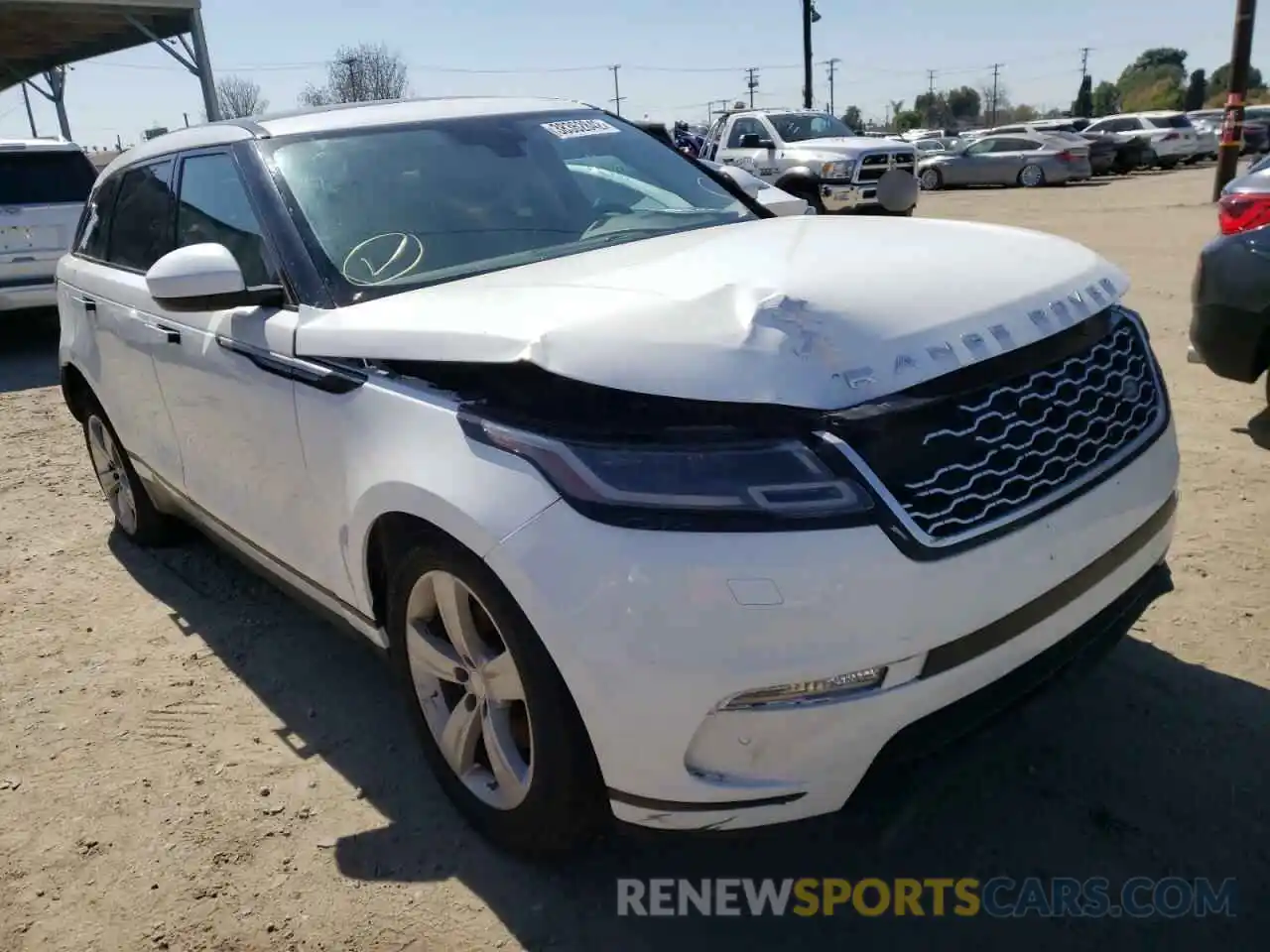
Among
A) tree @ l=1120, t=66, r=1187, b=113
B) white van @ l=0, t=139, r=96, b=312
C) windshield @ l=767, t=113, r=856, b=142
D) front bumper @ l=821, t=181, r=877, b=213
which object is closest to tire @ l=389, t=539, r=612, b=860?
white van @ l=0, t=139, r=96, b=312

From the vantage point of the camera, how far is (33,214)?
933cm

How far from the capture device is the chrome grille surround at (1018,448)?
6.37 ft

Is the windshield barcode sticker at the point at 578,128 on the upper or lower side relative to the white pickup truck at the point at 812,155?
upper

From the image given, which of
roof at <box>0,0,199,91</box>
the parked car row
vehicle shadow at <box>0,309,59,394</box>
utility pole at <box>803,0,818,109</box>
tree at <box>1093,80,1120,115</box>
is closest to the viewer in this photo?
vehicle shadow at <box>0,309,59,394</box>

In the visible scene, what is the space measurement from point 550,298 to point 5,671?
2.84 metres

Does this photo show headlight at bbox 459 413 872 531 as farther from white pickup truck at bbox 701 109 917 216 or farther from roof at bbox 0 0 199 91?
roof at bbox 0 0 199 91

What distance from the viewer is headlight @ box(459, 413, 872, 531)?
73.8 inches

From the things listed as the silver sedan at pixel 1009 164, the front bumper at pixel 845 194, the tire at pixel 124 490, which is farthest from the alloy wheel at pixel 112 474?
the silver sedan at pixel 1009 164

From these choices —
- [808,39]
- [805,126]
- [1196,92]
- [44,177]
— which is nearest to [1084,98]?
[1196,92]

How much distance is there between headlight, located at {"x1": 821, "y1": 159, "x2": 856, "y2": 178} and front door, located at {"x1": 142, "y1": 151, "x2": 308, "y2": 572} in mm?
13106

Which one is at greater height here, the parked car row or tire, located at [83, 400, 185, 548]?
tire, located at [83, 400, 185, 548]

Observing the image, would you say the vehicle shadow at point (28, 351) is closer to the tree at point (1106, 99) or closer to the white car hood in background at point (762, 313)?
the white car hood in background at point (762, 313)

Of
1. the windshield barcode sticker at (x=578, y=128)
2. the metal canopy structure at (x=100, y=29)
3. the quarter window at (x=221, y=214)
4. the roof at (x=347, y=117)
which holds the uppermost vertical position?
the metal canopy structure at (x=100, y=29)

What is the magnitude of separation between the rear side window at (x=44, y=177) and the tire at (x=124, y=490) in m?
5.80
